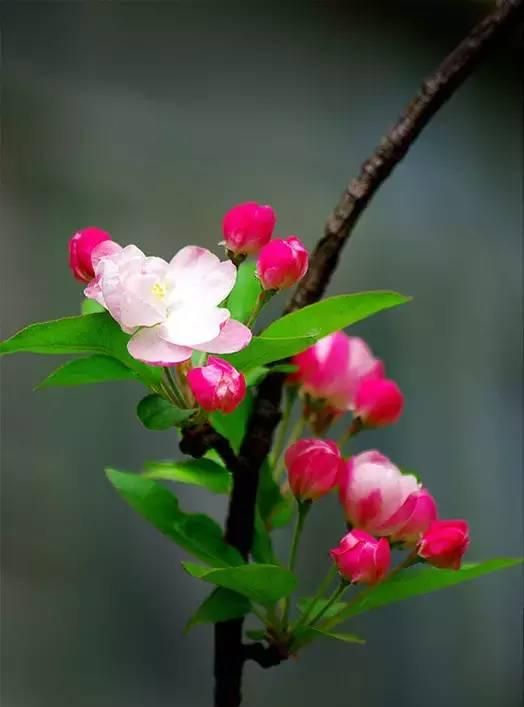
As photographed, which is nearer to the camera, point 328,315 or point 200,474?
point 328,315

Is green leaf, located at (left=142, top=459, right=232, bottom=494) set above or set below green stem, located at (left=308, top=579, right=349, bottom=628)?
above

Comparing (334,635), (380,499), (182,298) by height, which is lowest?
(334,635)

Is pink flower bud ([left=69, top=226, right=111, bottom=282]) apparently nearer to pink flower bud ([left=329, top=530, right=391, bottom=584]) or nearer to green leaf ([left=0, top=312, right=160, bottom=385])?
green leaf ([left=0, top=312, right=160, bottom=385])

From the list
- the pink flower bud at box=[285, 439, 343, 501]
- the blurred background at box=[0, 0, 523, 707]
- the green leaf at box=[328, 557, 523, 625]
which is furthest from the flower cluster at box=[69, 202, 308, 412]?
the blurred background at box=[0, 0, 523, 707]

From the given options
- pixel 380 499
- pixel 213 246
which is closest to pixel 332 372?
pixel 380 499

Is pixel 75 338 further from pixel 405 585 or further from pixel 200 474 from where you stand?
pixel 405 585

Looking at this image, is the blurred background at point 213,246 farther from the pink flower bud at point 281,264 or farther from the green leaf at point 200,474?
the pink flower bud at point 281,264

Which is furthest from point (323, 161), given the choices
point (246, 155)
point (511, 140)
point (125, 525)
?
point (125, 525)
